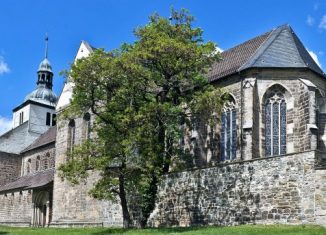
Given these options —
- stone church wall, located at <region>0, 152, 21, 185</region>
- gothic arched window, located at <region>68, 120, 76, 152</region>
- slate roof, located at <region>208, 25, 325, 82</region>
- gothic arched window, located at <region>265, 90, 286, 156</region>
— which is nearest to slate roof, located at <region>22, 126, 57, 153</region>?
stone church wall, located at <region>0, 152, 21, 185</region>

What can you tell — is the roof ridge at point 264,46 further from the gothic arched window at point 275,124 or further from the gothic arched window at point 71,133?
the gothic arched window at point 71,133

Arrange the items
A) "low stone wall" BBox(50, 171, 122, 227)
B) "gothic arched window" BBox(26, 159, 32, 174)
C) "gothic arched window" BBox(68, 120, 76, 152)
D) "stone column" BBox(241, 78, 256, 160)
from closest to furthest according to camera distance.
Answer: "stone column" BBox(241, 78, 256, 160) < "low stone wall" BBox(50, 171, 122, 227) < "gothic arched window" BBox(68, 120, 76, 152) < "gothic arched window" BBox(26, 159, 32, 174)

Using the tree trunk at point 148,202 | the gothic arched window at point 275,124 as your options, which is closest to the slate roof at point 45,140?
the gothic arched window at point 275,124

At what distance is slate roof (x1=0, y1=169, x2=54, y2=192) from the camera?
50.7m

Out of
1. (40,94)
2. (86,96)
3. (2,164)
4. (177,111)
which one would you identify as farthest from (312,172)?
(40,94)

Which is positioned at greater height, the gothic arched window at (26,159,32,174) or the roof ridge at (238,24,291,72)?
the roof ridge at (238,24,291,72)

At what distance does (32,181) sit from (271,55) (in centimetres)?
2901

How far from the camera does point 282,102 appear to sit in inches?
1403

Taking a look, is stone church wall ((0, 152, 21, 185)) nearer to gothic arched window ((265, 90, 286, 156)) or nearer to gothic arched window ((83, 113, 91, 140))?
gothic arched window ((83, 113, 91, 140))

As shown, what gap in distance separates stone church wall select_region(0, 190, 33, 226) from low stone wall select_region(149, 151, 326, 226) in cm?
2520

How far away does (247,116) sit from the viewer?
34.8 metres

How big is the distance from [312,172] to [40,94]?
54.1m

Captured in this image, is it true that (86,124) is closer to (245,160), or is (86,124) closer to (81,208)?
(81,208)

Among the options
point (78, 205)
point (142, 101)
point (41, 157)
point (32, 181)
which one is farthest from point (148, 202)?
point (41, 157)
